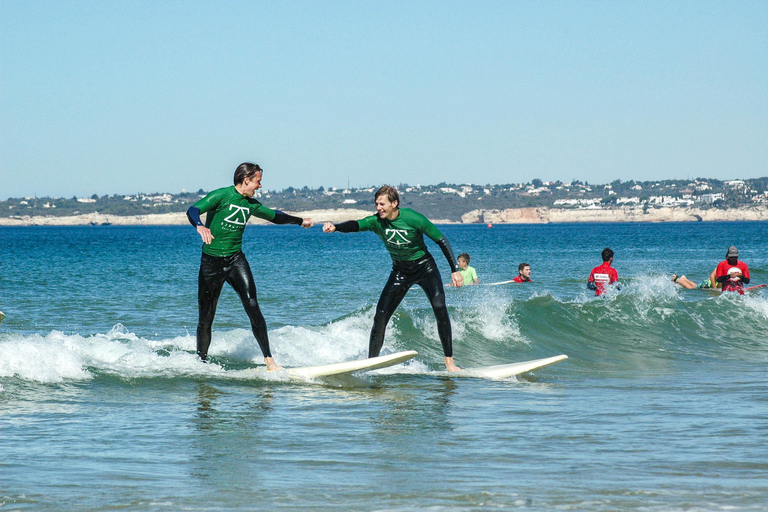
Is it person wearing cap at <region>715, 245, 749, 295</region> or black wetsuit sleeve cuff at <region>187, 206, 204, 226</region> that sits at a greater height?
black wetsuit sleeve cuff at <region>187, 206, 204, 226</region>

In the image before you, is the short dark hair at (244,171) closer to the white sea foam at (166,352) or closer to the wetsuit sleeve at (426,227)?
the wetsuit sleeve at (426,227)

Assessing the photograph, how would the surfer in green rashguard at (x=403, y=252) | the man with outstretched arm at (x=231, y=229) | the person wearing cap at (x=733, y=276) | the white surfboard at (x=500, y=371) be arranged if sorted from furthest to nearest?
the person wearing cap at (x=733, y=276)
the white surfboard at (x=500, y=371)
the surfer in green rashguard at (x=403, y=252)
the man with outstretched arm at (x=231, y=229)

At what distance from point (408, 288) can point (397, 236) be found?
0.65m

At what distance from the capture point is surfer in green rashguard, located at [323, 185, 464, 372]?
8.04 meters

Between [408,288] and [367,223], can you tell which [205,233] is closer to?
[367,223]

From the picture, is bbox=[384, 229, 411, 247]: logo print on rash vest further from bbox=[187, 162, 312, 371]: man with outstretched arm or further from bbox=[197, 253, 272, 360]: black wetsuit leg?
bbox=[197, 253, 272, 360]: black wetsuit leg

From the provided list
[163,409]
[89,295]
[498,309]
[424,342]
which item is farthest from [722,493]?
[89,295]

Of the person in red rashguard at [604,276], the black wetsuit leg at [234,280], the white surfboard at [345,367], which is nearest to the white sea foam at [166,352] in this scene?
the white surfboard at [345,367]

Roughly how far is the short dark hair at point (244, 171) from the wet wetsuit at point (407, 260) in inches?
38.3

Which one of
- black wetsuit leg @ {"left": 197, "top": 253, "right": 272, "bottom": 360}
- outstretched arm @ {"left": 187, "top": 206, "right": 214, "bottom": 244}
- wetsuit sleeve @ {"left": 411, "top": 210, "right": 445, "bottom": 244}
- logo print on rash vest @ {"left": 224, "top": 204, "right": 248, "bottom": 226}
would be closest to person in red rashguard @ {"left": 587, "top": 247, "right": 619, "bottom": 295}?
wetsuit sleeve @ {"left": 411, "top": 210, "right": 445, "bottom": 244}

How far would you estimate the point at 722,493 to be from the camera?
445cm

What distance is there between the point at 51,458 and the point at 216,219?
321 centimetres

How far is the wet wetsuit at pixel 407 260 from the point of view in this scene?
8.12m

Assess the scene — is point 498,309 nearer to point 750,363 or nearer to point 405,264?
point 750,363
